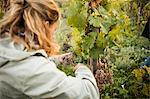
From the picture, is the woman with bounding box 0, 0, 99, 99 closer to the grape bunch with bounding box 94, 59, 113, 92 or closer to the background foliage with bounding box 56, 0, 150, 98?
the background foliage with bounding box 56, 0, 150, 98

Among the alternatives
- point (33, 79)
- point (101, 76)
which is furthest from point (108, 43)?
point (33, 79)

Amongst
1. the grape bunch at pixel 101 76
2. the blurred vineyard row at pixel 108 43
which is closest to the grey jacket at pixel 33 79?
the blurred vineyard row at pixel 108 43

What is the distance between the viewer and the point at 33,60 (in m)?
1.94

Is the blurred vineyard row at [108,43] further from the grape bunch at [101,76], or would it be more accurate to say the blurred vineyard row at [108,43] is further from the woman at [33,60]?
the woman at [33,60]

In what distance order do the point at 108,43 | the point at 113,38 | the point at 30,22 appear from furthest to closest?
1. the point at 108,43
2. the point at 113,38
3. the point at 30,22

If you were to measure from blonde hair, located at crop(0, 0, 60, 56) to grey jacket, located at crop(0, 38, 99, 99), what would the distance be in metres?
0.07

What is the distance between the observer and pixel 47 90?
1.92m

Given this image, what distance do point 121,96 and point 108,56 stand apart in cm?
173

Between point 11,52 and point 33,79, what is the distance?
176 mm

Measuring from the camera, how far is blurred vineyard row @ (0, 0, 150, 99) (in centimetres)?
434

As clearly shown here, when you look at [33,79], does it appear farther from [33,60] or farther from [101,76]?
[101,76]

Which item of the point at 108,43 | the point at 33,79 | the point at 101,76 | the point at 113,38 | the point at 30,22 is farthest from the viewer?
the point at 101,76

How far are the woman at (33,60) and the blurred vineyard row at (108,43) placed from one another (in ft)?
6.56

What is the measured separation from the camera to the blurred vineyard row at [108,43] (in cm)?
434
